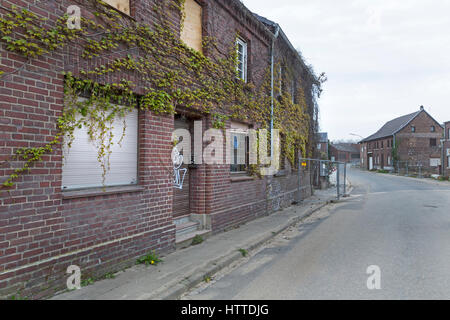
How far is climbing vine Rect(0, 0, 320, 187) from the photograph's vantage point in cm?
361

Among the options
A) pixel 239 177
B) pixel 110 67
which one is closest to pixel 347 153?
pixel 239 177

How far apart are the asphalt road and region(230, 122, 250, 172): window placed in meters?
2.31

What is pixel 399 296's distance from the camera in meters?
3.88

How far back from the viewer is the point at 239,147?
29.9ft

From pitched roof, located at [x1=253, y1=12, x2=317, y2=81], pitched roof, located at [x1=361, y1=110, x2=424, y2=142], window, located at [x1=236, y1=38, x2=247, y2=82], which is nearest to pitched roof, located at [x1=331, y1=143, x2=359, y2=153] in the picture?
pitched roof, located at [x1=361, y1=110, x2=424, y2=142]

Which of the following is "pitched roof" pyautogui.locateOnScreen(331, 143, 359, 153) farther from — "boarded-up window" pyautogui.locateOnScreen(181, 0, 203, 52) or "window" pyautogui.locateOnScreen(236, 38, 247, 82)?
"boarded-up window" pyautogui.locateOnScreen(181, 0, 203, 52)

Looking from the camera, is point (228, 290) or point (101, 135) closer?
point (228, 290)

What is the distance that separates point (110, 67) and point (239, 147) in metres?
5.11

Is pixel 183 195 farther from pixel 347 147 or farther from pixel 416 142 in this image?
pixel 347 147

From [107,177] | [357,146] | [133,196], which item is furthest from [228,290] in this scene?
[357,146]

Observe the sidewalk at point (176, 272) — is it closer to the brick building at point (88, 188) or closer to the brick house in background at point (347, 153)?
the brick building at point (88, 188)

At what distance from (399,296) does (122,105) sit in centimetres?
474

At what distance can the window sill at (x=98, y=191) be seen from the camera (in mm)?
4082
